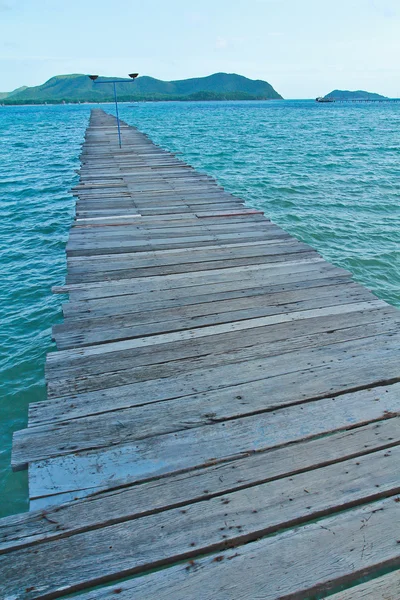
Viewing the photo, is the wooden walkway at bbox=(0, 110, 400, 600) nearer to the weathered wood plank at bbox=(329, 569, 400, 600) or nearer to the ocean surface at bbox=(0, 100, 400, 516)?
the weathered wood plank at bbox=(329, 569, 400, 600)

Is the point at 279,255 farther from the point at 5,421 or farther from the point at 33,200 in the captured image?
the point at 33,200

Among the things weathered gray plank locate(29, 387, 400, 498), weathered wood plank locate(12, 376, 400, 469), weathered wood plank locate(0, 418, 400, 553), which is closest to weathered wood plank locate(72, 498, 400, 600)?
weathered wood plank locate(0, 418, 400, 553)

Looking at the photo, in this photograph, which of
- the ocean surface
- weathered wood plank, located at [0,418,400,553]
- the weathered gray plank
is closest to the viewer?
weathered wood plank, located at [0,418,400,553]

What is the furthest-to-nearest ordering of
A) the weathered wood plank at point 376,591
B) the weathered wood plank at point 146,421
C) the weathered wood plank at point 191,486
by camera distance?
the weathered wood plank at point 146,421 < the weathered wood plank at point 191,486 < the weathered wood plank at point 376,591

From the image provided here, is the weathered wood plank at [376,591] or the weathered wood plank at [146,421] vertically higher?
the weathered wood plank at [146,421]

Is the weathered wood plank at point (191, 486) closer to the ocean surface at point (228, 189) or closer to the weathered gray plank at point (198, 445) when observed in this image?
the weathered gray plank at point (198, 445)

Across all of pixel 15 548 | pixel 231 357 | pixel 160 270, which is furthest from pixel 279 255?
pixel 15 548

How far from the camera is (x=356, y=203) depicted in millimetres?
14133

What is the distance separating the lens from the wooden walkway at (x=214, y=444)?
7.34 feet

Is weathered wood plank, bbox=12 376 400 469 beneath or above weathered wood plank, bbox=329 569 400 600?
above

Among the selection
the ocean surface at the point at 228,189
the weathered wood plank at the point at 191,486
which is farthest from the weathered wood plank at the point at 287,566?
the ocean surface at the point at 228,189

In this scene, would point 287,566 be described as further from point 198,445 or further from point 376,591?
point 198,445

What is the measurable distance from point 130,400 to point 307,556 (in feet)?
5.72

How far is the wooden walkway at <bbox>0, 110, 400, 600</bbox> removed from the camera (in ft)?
7.34
